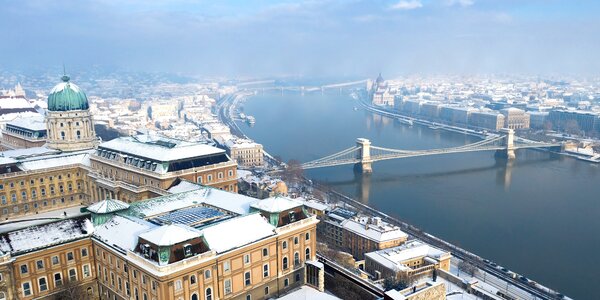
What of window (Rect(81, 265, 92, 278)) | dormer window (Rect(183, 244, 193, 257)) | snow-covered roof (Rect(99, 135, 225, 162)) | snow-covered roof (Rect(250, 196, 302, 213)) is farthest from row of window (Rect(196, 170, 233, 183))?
dormer window (Rect(183, 244, 193, 257))

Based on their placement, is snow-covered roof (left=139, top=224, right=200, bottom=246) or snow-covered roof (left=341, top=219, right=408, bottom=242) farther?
snow-covered roof (left=341, top=219, right=408, bottom=242)

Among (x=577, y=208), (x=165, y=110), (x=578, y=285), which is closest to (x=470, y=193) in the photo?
(x=577, y=208)

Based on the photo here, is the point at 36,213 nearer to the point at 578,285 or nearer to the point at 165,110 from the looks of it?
the point at 578,285

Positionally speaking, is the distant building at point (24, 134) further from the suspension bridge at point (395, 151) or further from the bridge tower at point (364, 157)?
the bridge tower at point (364, 157)

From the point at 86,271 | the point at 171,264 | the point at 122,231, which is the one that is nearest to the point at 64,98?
the point at 86,271

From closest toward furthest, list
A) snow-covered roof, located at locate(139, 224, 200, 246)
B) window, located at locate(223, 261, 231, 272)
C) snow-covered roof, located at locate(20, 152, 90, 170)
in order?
1. snow-covered roof, located at locate(139, 224, 200, 246)
2. window, located at locate(223, 261, 231, 272)
3. snow-covered roof, located at locate(20, 152, 90, 170)

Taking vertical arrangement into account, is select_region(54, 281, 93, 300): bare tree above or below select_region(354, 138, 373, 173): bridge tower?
above

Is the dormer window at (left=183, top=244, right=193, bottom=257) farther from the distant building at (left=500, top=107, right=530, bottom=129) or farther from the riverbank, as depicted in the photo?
the distant building at (left=500, top=107, right=530, bottom=129)

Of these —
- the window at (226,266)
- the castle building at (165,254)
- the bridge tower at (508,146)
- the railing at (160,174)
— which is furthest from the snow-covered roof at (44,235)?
the bridge tower at (508,146)
